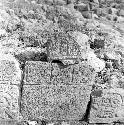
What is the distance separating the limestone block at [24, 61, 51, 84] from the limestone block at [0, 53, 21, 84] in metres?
0.12

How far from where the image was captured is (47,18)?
6.57 m

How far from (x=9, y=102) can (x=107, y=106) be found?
1.45 metres

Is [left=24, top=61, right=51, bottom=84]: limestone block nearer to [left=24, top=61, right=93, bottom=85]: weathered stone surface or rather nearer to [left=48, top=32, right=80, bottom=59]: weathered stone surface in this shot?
[left=24, top=61, right=93, bottom=85]: weathered stone surface

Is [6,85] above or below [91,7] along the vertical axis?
below

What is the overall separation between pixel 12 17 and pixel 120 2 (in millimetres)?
3441

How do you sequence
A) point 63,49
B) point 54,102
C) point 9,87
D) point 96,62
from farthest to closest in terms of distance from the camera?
point 96,62 < point 54,102 < point 9,87 < point 63,49

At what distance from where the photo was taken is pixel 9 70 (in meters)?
4.21

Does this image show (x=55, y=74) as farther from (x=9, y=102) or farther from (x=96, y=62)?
(x=96, y=62)

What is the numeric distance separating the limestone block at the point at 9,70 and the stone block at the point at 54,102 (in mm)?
200

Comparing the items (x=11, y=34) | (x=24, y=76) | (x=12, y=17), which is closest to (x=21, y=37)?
(x=11, y=34)

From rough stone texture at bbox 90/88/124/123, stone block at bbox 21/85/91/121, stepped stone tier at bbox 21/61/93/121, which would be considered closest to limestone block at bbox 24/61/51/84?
stepped stone tier at bbox 21/61/93/121

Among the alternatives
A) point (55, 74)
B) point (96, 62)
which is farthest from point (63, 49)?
point (96, 62)

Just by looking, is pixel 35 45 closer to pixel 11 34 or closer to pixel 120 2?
pixel 11 34

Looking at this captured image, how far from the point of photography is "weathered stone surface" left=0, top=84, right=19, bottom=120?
4.41 meters
